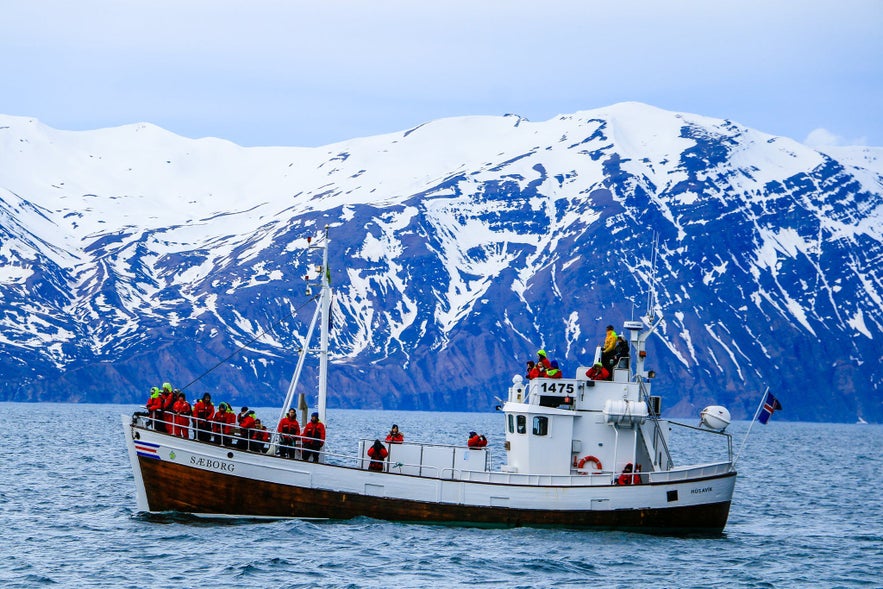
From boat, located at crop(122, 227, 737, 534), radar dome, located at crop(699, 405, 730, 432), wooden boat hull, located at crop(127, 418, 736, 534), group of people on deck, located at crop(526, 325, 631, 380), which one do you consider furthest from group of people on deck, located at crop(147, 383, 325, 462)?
radar dome, located at crop(699, 405, 730, 432)

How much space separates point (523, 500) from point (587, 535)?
2.57 metres

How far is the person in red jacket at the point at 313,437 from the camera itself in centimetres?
4806

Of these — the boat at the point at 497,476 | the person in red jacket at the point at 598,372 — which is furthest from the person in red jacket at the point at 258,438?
the person in red jacket at the point at 598,372

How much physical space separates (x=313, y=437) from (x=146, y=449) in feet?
19.5

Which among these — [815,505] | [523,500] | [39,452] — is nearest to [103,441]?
[39,452]

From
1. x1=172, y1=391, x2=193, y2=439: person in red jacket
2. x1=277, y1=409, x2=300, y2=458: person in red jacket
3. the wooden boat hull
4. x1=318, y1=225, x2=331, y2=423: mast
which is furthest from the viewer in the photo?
x1=318, y1=225, x2=331, y2=423: mast

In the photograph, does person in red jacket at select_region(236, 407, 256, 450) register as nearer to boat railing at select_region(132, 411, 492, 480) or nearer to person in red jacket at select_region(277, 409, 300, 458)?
boat railing at select_region(132, 411, 492, 480)

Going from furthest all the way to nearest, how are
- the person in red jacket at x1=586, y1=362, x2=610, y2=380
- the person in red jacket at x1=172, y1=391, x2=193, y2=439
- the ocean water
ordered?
1. the person in red jacket at x1=586, y1=362, x2=610, y2=380
2. the person in red jacket at x1=172, y1=391, x2=193, y2=439
3. the ocean water

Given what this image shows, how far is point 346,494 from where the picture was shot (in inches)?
1887

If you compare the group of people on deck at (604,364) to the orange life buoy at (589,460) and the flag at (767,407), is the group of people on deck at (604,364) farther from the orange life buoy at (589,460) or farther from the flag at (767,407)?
the flag at (767,407)

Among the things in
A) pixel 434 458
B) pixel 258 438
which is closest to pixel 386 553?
pixel 434 458

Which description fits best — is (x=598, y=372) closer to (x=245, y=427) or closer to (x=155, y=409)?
(x=245, y=427)

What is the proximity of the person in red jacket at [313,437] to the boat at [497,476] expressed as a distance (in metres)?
0.32

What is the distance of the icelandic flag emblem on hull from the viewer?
A: 47750mm
